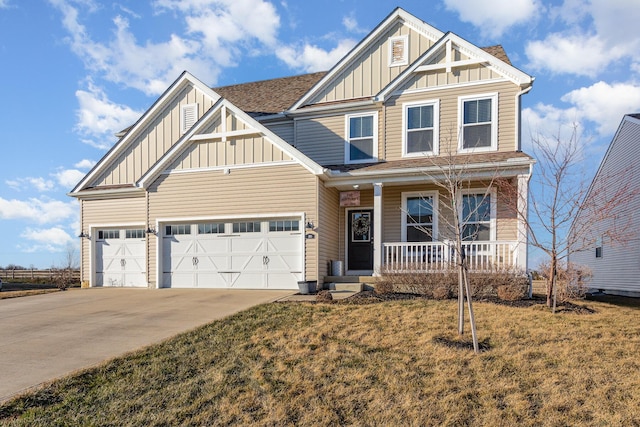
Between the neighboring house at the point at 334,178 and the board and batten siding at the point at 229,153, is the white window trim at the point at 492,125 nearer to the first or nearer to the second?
the neighboring house at the point at 334,178

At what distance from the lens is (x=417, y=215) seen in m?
12.9

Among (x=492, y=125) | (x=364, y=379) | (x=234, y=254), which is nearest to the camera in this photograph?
(x=364, y=379)

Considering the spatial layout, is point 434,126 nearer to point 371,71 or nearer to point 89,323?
point 371,71

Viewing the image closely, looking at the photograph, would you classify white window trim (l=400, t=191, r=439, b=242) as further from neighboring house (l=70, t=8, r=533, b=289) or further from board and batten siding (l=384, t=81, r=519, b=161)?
board and batten siding (l=384, t=81, r=519, b=161)

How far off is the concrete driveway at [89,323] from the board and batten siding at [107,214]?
2.54 m

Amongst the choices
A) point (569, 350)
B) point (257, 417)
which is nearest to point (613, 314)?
point (569, 350)

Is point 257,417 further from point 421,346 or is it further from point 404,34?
point 404,34

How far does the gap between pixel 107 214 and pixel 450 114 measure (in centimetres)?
1279

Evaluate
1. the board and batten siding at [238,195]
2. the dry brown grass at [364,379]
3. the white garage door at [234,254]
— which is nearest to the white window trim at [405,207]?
the board and batten siding at [238,195]

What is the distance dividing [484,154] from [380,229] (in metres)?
3.84

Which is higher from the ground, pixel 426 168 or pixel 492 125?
pixel 492 125

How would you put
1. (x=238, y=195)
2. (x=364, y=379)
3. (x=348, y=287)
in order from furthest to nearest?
(x=238, y=195) → (x=348, y=287) → (x=364, y=379)

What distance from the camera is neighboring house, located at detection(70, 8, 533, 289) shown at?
39.0 ft

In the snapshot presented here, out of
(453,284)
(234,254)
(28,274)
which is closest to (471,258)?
(453,284)
